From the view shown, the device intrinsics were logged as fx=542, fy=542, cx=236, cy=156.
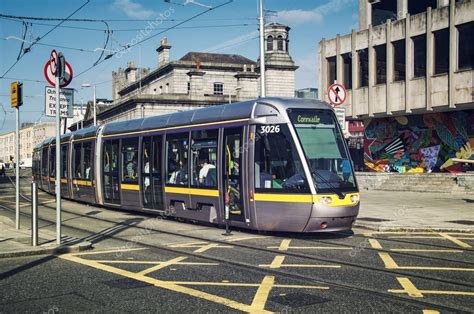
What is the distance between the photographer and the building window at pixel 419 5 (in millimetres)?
30641

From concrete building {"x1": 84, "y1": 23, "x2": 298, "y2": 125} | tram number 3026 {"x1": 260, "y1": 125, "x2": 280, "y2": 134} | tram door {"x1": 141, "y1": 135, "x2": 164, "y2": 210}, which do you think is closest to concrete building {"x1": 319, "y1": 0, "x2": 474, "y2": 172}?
tram door {"x1": 141, "y1": 135, "x2": 164, "y2": 210}

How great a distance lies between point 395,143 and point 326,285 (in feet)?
84.1

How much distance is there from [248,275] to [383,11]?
94.7 feet

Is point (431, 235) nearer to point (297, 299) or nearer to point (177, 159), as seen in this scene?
point (177, 159)

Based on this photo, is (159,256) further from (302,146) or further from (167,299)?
(302,146)

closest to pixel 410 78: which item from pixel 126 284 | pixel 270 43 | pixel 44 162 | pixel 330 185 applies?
pixel 330 185

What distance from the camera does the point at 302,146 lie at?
466 inches

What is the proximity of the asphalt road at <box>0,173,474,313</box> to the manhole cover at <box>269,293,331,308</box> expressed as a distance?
12 mm

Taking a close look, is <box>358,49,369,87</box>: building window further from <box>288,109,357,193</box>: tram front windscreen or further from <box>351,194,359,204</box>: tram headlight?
<box>351,194,359,204</box>: tram headlight

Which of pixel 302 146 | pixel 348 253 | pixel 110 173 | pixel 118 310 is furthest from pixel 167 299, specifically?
pixel 110 173

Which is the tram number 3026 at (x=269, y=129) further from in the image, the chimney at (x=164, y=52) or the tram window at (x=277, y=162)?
the chimney at (x=164, y=52)

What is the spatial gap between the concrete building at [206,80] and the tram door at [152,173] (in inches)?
1860

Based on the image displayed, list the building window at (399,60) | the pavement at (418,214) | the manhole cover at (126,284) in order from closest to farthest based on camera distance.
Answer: the manhole cover at (126,284)
the pavement at (418,214)
the building window at (399,60)

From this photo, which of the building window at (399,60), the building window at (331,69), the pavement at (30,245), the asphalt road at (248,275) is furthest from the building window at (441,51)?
the pavement at (30,245)
